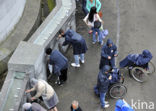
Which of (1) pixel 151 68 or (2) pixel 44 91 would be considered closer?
(2) pixel 44 91

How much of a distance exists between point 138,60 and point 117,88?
3.62 ft

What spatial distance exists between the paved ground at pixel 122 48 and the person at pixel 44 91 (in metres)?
0.77

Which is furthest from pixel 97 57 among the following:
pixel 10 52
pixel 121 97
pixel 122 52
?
pixel 10 52

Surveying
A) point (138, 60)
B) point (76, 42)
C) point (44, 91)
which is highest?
point (76, 42)

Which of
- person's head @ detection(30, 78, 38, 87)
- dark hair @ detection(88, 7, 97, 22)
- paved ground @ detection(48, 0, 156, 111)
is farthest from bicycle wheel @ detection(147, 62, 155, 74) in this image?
Result: person's head @ detection(30, 78, 38, 87)

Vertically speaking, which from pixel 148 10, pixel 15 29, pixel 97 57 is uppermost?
pixel 148 10

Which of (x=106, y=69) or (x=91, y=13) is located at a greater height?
(x=91, y=13)

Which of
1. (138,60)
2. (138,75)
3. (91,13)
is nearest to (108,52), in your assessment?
(138,60)

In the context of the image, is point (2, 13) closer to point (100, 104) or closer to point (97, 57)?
point (97, 57)

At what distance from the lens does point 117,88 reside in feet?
32.0

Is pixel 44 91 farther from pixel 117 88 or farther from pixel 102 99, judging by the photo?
pixel 117 88

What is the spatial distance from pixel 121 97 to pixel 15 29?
4787 mm

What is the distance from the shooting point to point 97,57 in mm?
10984

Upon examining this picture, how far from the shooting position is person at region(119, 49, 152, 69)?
955 centimetres
